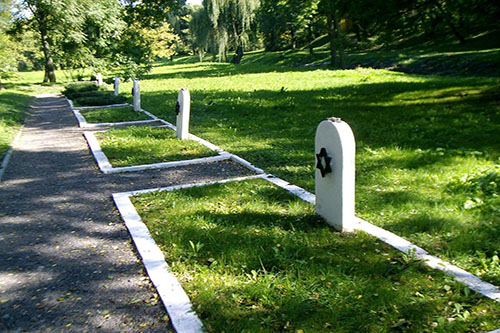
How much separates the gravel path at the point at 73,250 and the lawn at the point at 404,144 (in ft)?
6.17

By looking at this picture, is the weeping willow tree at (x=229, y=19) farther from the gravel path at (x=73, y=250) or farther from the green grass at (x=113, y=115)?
the gravel path at (x=73, y=250)

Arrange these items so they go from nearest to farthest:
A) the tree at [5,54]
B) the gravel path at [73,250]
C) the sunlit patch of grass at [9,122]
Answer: the gravel path at [73,250] → the sunlit patch of grass at [9,122] → the tree at [5,54]

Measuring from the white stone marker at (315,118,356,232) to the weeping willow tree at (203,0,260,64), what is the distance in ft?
101

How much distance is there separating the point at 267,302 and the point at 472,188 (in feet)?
10.3

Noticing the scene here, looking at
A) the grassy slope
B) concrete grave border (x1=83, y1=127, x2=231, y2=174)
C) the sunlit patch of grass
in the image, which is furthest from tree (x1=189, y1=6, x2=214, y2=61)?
concrete grave border (x1=83, y1=127, x2=231, y2=174)

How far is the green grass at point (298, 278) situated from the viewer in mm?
2617

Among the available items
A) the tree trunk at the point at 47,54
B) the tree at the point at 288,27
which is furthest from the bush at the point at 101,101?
the tree at the point at 288,27

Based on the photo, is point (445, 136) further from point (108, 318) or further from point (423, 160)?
point (108, 318)

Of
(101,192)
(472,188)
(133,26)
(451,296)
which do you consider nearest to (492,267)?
(451,296)

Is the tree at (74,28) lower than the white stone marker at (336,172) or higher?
higher

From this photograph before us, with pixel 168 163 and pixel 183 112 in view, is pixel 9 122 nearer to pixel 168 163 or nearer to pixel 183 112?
pixel 183 112

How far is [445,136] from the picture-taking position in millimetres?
7309

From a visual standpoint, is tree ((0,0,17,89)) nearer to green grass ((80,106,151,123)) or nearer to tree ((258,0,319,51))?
green grass ((80,106,151,123))

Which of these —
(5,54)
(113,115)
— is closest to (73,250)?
(113,115)
